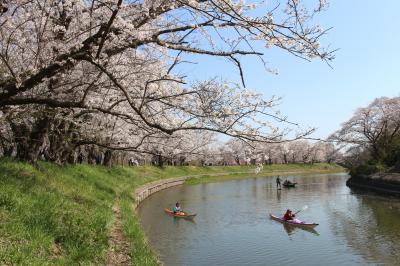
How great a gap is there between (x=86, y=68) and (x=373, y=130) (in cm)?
4780

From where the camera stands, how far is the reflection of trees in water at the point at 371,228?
1523 cm

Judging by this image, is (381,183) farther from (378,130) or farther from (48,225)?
(48,225)

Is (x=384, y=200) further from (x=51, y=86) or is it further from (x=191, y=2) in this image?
(x=191, y=2)

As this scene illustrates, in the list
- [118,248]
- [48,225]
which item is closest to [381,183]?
[118,248]

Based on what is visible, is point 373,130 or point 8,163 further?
point 373,130

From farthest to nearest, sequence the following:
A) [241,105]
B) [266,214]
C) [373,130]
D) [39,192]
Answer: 1. [373,130]
2. [266,214]
3. [39,192]
4. [241,105]

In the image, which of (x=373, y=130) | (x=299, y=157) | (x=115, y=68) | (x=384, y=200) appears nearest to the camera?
(x=115, y=68)

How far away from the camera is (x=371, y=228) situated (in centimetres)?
2006

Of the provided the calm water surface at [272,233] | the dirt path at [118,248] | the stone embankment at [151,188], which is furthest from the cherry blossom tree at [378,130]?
the dirt path at [118,248]

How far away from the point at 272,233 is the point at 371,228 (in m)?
4.84

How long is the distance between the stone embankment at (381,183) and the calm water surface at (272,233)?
4016 millimetres

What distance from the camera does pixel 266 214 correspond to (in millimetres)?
25297

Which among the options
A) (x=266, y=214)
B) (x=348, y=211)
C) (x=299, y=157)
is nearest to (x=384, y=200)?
(x=348, y=211)

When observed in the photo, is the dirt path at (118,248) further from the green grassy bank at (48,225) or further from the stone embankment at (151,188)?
the stone embankment at (151,188)
